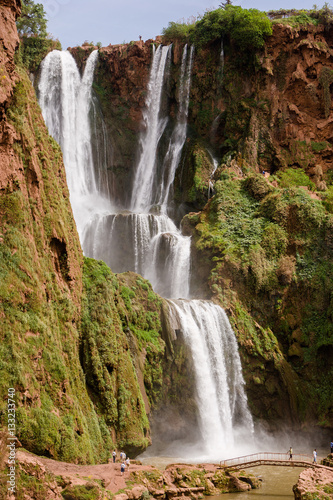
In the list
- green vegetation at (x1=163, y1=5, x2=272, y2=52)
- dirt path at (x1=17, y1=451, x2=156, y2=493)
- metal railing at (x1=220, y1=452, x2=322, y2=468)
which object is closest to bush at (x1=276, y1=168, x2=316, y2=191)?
green vegetation at (x1=163, y1=5, x2=272, y2=52)

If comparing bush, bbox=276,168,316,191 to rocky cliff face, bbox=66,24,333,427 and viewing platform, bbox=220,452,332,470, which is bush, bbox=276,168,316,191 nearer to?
rocky cliff face, bbox=66,24,333,427

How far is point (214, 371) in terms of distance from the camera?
31172mm

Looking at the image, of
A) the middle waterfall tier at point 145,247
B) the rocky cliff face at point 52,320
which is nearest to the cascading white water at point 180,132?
the middle waterfall tier at point 145,247

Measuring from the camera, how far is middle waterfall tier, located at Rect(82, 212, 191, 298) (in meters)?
38.3

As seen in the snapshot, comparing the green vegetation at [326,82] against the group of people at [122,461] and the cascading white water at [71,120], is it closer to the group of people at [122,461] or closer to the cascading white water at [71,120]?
the cascading white water at [71,120]

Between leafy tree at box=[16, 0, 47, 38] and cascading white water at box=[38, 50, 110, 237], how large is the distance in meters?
2.85

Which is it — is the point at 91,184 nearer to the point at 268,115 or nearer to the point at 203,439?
the point at 268,115

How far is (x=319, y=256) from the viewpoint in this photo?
37625 millimetres

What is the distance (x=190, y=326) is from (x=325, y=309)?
10709mm

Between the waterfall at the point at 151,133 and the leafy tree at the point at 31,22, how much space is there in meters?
12.0

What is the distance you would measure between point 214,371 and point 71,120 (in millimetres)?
29877

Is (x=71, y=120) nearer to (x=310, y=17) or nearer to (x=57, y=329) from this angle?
(x=310, y=17)

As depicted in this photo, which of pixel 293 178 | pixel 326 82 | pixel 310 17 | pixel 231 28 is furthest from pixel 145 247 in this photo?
pixel 310 17

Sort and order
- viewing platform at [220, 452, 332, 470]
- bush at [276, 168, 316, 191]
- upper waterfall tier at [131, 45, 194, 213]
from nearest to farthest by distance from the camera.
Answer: viewing platform at [220, 452, 332, 470], bush at [276, 168, 316, 191], upper waterfall tier at [131, 45, 194, 213]
